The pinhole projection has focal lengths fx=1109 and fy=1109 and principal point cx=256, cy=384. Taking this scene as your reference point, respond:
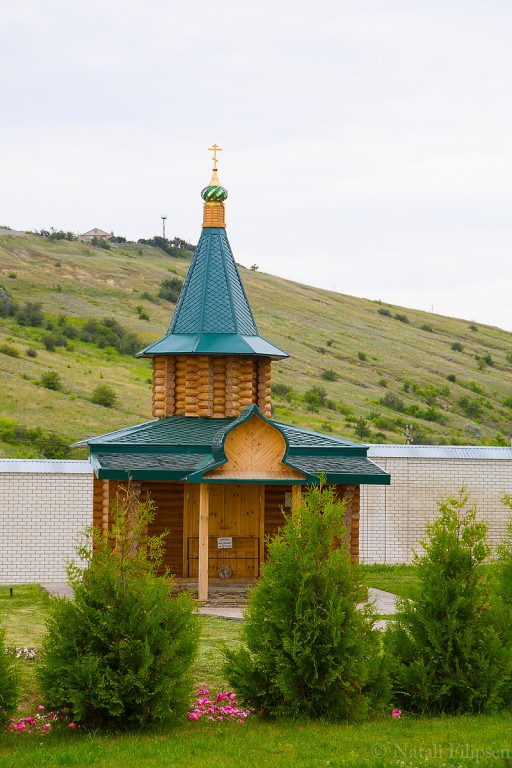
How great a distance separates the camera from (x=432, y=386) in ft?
218

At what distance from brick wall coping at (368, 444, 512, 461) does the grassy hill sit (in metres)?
14.4

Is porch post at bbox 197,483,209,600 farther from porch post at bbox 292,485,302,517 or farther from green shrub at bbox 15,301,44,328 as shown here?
green shrub at bbox 15,301,44,328

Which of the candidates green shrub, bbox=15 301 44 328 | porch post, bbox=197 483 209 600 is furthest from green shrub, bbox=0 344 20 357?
porch post, bbox=197 483 209 600

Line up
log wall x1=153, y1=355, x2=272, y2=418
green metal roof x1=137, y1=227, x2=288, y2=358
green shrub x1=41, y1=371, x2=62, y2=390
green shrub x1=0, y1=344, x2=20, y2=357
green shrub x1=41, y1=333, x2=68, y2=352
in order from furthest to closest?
green shrub x1=41, y1=333, x2=68, y2=352, green shrub x1=0, y1=344, x2=20, y2=357, green shrub x1=41, y1=371, x2=62, y2=390, log wall x1=153, y1=355, x2=272, y2=418, green metal roof x1=137, y1=227, x2=288, y2=358

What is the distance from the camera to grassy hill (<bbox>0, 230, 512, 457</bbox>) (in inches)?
1743

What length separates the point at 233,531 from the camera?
19.4 meters

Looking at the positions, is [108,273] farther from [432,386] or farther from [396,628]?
[396,628]

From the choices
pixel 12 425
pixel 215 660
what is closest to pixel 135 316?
pixel 12 425

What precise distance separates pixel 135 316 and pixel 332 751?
59.3 meters

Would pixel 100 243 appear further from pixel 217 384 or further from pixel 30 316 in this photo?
pixel 217 384

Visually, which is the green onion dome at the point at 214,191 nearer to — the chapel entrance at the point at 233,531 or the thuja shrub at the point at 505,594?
the chapel entrance at the point at 233,531

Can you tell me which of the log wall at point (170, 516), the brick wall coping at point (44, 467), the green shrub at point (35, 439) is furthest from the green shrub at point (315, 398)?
the log wall at point (170, 516)

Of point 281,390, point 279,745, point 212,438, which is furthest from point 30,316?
point 279,745

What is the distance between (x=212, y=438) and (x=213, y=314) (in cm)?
260
